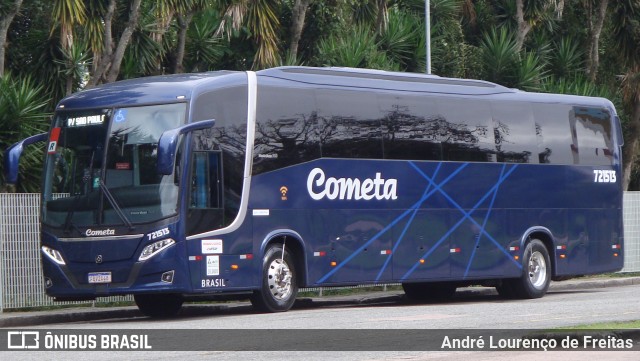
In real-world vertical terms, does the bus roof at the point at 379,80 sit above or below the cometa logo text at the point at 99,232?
above

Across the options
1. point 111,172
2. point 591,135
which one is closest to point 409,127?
point 591,135

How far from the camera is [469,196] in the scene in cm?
2295

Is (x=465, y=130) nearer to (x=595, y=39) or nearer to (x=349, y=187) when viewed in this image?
(x=349, y=187)

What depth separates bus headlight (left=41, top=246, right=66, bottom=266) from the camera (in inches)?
730

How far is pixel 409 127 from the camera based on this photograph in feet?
71.7

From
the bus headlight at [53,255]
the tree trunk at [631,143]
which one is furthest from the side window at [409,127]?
the tree trunk at [631,143]

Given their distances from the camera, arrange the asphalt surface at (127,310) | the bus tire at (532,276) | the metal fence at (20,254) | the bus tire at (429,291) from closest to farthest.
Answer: the asphalt surface at (127,310), the metal fence at (20,254), the bus tire at (532,276), the bus tire at (429,291)

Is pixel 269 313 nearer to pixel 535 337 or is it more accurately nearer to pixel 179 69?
pixel 535 337

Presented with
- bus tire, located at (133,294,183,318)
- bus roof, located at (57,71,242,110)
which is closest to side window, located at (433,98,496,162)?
bus roof, located at (57,71,242,110)

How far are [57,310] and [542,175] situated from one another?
9373 mm

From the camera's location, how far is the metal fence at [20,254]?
67.8 feet

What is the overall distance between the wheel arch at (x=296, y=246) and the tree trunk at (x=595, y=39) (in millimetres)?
17039

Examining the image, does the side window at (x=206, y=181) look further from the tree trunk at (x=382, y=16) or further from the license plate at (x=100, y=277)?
the tree trunk at (x=382, y=16)

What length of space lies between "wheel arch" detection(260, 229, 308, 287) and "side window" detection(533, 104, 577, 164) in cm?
615
